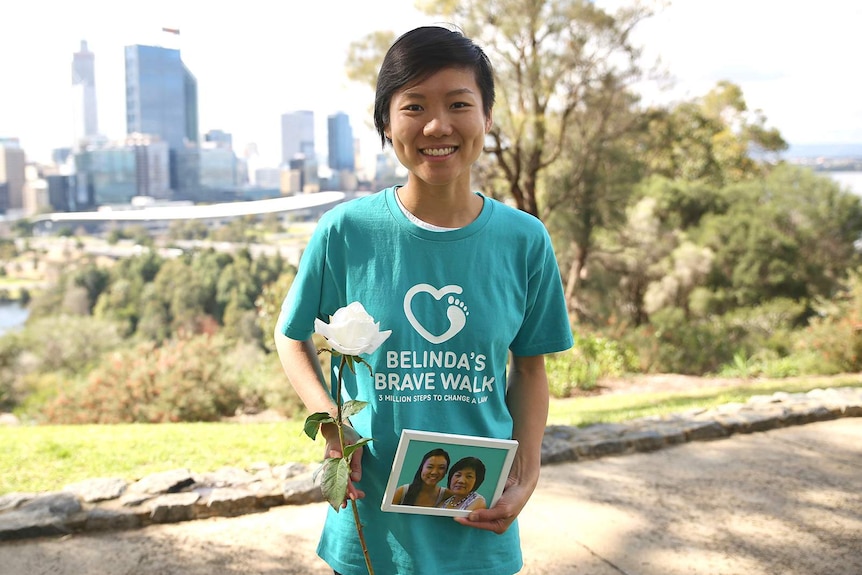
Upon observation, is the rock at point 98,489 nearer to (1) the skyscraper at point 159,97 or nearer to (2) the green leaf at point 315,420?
(2) the green leaf at point 315,420

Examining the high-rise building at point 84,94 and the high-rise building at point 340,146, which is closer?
the high-rise building at point 340,146

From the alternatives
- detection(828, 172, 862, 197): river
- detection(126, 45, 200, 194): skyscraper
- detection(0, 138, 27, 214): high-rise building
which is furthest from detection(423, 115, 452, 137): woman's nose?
detection(0, 138, 27, 214): high-rise building

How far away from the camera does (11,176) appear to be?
123 ft

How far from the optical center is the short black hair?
1396mm

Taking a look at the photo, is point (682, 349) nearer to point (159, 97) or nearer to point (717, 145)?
point (717, 145)

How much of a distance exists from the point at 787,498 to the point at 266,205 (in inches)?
1153

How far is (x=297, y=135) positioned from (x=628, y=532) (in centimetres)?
3534

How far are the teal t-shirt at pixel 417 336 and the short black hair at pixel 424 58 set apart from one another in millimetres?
207

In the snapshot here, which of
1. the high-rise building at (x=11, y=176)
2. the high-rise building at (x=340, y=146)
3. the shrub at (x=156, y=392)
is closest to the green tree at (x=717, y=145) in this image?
the high-rise building at (x=340, y=146)

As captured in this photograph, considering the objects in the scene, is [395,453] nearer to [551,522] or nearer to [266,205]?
[551,522]

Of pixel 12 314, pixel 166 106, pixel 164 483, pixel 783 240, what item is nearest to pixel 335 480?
pixel 164 483

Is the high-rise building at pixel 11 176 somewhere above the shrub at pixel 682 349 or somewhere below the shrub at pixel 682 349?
above

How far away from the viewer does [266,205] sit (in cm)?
3206

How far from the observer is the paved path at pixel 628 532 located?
3.46 metres
